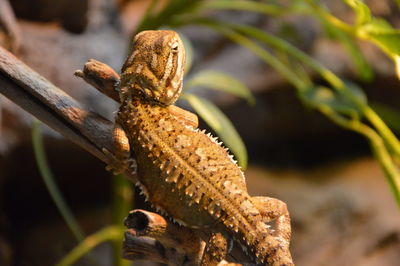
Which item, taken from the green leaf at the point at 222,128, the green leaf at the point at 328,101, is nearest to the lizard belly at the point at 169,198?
the green leaf at the point at 222,128

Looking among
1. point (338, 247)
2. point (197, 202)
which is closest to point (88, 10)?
point (197, 202)

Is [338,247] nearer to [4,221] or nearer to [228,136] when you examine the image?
[228,136]

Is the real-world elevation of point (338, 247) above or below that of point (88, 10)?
below

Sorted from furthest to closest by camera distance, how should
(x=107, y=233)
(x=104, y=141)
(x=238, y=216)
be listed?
(x=107, y=233), (x=104, y=141), (x=238, y=216)

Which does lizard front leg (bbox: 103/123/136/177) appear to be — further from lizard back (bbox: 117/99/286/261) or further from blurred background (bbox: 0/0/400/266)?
blurred background (bbox: 0/0/400/266)

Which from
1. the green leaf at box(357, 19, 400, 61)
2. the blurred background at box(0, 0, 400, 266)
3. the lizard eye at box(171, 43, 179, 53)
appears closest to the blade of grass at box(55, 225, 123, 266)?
the blurred background at box(0, 0, 400, 266)

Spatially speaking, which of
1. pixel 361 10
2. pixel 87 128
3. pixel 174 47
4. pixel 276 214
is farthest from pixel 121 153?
pixel 361 10
